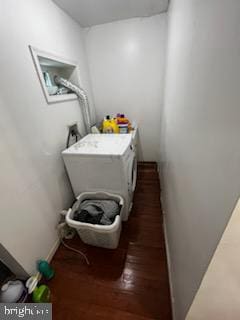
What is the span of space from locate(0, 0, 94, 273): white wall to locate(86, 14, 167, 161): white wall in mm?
622

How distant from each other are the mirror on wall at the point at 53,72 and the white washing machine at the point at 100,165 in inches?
21.6

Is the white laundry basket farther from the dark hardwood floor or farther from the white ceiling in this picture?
the white ceiling

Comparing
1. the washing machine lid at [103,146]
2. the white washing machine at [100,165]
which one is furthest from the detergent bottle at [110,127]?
the white washing machine at [100,165]

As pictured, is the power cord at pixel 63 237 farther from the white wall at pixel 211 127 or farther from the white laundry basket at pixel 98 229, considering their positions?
the white wall at pixel 211 127

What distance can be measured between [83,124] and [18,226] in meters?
1.35

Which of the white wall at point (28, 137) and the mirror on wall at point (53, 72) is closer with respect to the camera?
the white wall at point (28, 137)

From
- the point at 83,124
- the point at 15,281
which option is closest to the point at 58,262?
the point at 15,281

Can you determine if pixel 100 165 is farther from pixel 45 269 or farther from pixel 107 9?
pixel 107 9

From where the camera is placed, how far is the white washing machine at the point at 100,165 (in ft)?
4.09

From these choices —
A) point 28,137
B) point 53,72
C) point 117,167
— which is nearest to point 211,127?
point 117,167

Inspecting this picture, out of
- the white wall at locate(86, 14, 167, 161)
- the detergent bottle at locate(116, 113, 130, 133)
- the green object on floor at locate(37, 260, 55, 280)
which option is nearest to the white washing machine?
the detergent bottle at locate(116, 113, 130, 133)

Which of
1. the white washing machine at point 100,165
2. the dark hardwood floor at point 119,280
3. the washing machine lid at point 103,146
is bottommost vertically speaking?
the dark hardwood floor at point 119,280

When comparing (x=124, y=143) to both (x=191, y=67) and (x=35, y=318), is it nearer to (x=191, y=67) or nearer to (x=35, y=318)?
(x=191, y=67)

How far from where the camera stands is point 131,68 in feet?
6.71
